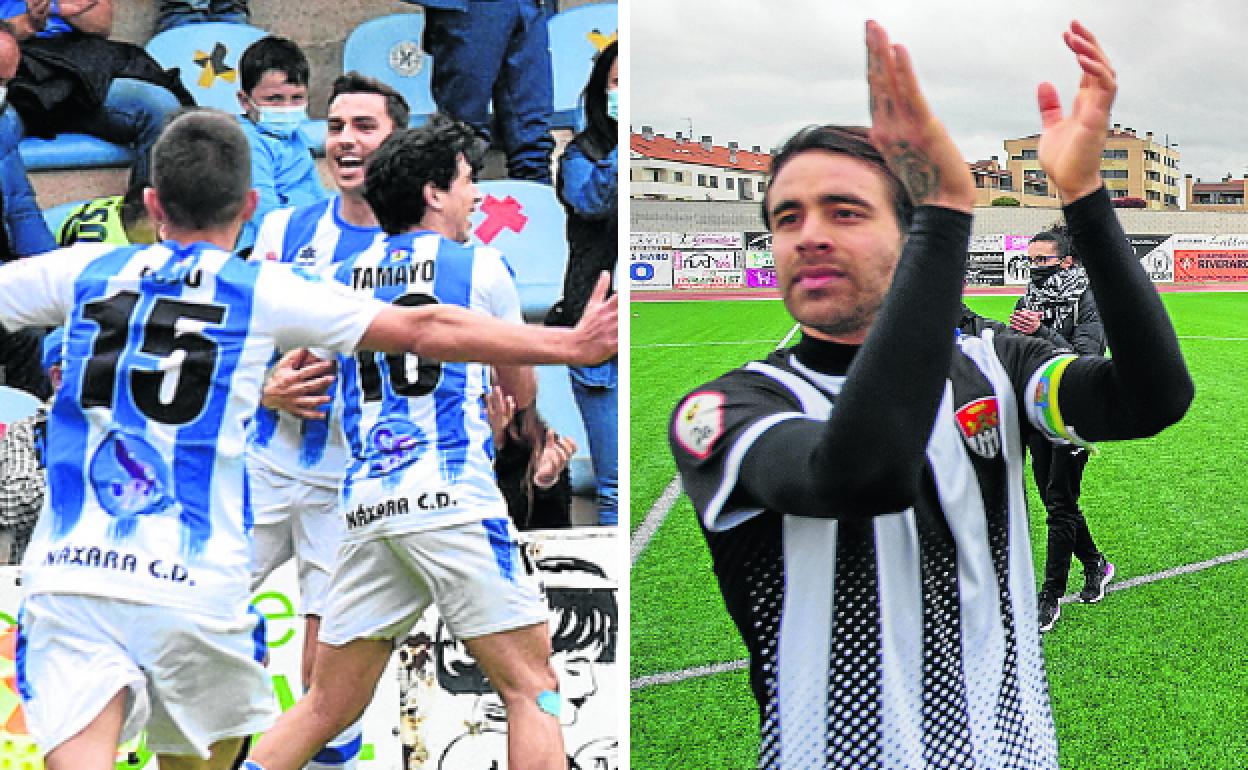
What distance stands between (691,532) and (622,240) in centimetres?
105

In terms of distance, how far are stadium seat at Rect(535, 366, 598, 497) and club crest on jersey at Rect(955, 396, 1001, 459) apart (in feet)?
3.54

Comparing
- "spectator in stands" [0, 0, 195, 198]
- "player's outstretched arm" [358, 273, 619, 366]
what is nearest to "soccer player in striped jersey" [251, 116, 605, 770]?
"player's outstretched arm" [358, 273, 619, 366]

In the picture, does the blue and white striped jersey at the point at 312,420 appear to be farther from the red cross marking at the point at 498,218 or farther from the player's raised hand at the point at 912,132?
the player's raised hand at the point at 912,132

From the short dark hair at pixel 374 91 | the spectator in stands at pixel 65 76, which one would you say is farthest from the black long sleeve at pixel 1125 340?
the spectator in stands at pixel 65 76

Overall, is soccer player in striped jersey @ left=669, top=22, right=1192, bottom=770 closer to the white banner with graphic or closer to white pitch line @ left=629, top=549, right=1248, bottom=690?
the white banner with graphic

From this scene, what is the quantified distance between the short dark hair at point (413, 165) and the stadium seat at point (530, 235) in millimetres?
83

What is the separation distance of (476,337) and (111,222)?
810 millimetres

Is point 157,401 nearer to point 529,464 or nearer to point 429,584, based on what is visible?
point 429,584

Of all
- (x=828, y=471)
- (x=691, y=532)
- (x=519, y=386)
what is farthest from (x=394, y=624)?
(x=828, y=471)

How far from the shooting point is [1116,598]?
302 cm

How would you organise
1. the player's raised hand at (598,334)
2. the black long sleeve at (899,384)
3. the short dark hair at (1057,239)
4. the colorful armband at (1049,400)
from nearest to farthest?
the black long sleeve at (899,384) → the colorful armband at (1049,400) → the player's raised hand at (598,334) → the short dark hair at (1057,239)

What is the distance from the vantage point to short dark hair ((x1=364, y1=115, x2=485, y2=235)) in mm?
2209

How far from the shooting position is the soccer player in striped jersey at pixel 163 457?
190 centimetres

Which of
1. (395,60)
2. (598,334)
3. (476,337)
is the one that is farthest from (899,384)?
(395,60)
